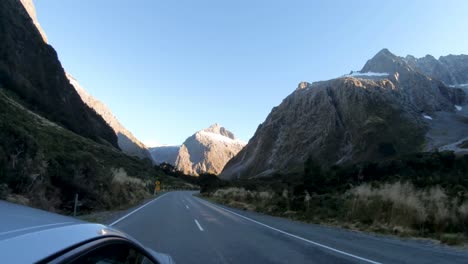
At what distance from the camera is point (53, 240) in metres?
2.00

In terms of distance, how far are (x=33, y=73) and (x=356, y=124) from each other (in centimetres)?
9908

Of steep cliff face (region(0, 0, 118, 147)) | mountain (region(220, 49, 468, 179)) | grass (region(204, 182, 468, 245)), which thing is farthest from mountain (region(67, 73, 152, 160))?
grass (region(204, 182, 468, 245))

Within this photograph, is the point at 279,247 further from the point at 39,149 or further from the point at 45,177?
the point at 39,149

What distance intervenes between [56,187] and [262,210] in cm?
1523

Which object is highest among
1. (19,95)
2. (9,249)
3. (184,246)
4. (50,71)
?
(50,71)

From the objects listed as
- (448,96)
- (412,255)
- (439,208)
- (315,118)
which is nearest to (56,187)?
(412,255)

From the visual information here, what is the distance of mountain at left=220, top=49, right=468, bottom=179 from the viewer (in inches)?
4624

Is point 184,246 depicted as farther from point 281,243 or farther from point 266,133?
point 266,133

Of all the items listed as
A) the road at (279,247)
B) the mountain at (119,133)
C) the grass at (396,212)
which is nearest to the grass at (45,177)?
the road at (279,247)

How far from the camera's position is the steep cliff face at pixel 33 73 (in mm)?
58094

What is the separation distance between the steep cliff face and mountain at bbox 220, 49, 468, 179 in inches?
2781

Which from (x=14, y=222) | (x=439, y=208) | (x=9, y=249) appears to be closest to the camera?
(x=9, y=249)

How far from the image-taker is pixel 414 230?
46.7 feet

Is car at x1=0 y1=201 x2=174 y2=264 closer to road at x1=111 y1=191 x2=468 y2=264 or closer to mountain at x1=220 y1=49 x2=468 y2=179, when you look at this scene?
road at x1=111 y1=191 x2=468 y2=264
